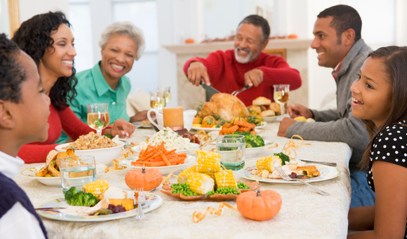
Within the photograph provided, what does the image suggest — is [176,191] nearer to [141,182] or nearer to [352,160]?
[141,182]

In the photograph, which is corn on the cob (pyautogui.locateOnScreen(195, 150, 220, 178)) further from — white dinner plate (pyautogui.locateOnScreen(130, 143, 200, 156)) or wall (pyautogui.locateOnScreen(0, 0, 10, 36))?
wall (pyautogui.locateOnScreen(0, 0, 10, 36))

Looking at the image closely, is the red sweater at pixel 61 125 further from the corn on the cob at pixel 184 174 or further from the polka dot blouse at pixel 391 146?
the polka dot blouse at pixel 391 146

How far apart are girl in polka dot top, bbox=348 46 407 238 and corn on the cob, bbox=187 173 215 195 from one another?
532mm

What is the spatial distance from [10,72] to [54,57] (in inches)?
56.4

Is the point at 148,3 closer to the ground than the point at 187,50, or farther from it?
farther from it

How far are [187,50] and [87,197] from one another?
5.75 metres

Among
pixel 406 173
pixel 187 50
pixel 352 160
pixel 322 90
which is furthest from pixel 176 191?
pixel 322 90

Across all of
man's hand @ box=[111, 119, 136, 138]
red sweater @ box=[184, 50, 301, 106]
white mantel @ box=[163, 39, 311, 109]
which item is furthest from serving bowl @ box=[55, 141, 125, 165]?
white mantel @ box=[163, 39, 311, 109]

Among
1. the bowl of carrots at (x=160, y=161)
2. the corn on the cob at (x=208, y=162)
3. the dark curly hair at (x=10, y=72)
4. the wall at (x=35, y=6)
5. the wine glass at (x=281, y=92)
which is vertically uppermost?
the wall at (x=35, y=6)

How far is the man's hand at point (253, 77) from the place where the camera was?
3387mm

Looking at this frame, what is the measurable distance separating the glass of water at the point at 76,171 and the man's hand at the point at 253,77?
2.28m

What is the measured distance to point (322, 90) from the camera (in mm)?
7074

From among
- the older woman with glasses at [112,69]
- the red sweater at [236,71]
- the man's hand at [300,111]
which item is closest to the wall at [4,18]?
the older woman with glasses at [112,69]

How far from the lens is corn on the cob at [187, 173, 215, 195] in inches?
44.8
